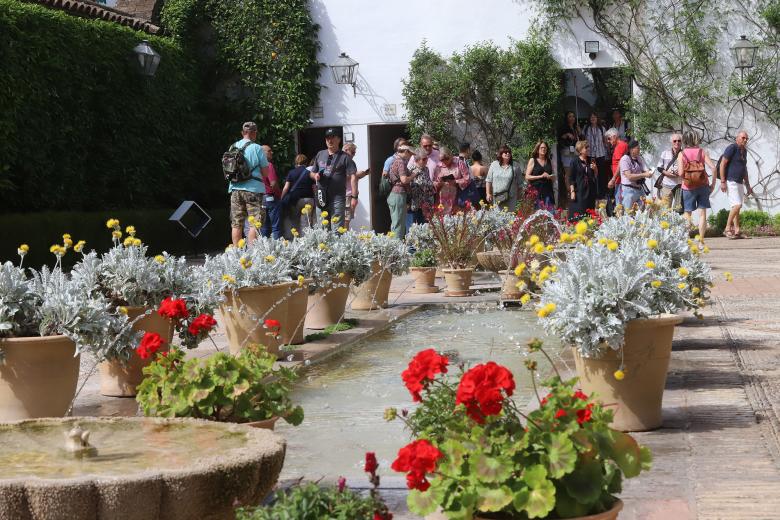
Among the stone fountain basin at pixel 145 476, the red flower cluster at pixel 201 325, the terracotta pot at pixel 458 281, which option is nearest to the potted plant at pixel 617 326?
the red flower cluster at pixel 201 325

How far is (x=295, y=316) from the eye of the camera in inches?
343

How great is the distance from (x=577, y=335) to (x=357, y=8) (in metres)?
18.1

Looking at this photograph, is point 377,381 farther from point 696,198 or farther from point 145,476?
point 696,198

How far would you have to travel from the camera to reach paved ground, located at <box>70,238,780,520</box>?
445 cm

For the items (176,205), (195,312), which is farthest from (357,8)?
(195,312)

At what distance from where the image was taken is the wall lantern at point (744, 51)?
68.8ft

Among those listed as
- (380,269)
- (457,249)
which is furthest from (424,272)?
(380,269)

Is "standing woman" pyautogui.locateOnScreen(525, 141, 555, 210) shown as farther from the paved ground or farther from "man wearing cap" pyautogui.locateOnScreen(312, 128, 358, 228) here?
the paved ground

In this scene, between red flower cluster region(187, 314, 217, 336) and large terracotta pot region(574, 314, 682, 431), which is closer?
red flower cluster region(187, 314, 217, 336)

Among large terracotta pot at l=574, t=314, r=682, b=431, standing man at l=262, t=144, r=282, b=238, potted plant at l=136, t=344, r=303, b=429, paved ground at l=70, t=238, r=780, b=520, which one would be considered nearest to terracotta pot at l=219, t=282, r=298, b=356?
paved ground at l=70, t=238, r=780, b=520

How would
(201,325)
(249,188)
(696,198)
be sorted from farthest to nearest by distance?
(696,198), (249,188), (201,325)

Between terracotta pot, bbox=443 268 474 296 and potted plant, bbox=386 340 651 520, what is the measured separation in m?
9.23

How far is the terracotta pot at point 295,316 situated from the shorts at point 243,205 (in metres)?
5.22

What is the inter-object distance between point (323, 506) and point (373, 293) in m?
8.14
